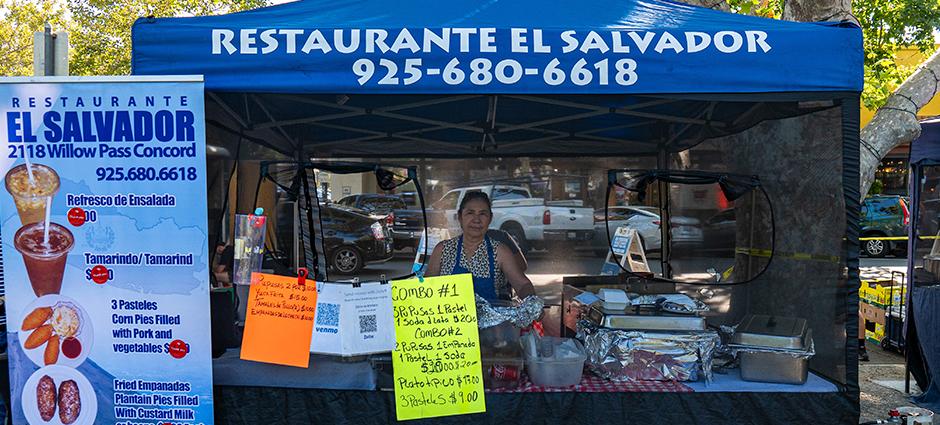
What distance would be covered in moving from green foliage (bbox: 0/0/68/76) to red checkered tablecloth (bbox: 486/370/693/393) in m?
17.6

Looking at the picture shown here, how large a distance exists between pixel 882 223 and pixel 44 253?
17.2m

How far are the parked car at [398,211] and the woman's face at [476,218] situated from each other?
91 centimetres

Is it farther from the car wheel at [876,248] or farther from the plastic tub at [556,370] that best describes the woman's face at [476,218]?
the car wheel at [876,248]

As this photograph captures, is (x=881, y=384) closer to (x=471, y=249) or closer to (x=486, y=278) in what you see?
(x=486, y=278)

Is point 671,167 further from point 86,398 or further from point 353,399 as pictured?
point 86,398

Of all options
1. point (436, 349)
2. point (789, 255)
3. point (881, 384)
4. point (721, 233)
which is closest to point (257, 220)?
point (436, 349)

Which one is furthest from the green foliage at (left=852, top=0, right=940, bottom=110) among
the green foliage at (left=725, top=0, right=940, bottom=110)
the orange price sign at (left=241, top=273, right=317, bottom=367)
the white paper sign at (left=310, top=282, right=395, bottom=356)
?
the orange price sign at (left=241, top=273, right=317, bottom=367)

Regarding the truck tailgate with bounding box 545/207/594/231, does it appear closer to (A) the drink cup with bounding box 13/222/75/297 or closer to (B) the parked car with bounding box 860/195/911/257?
(A) the drink cup with bounding box 13/222/75/297

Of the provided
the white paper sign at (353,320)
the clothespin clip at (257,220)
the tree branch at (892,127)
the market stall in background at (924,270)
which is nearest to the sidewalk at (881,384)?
the market stall in background at (924,270)

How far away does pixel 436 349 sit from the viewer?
3.15m

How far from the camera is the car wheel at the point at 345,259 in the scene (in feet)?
16.1

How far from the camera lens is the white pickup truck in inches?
205

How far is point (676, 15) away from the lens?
3.36 metres

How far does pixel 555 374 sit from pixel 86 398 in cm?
210
